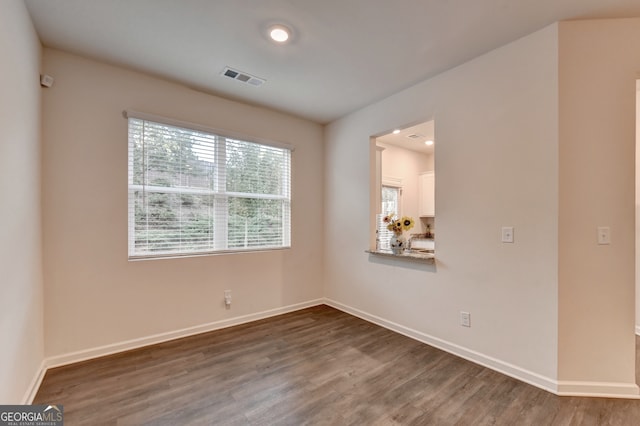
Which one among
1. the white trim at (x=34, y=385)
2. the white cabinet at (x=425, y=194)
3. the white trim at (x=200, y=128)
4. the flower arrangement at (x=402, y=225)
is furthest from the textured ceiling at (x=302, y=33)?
the white cabinet at (x=425, y=194)

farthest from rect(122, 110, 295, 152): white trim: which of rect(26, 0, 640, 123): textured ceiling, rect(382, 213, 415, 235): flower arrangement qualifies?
rect(382, 213, 415, 235): flower arrangement

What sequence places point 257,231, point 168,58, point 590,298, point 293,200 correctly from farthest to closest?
point 293,200 → point 257,231 → point 168,58 → point 590,298

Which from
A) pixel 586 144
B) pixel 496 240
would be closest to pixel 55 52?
pixel 496 240

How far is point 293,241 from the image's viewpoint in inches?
156

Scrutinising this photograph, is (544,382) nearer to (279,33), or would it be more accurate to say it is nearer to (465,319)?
(465,319)

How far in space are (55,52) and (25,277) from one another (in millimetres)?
1894

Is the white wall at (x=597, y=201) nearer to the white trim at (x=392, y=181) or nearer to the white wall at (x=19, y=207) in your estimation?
the white trim at (x=392, y=181)

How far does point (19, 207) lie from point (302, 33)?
2281 mm

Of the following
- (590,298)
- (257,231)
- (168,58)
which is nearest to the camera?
(590,298)

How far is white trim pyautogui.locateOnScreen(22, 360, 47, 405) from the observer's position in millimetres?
1888

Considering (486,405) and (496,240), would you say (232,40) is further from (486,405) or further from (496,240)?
(486,405)

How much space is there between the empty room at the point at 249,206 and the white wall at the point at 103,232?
0.06ft

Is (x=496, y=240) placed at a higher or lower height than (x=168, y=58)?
lower

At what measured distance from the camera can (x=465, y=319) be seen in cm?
260
